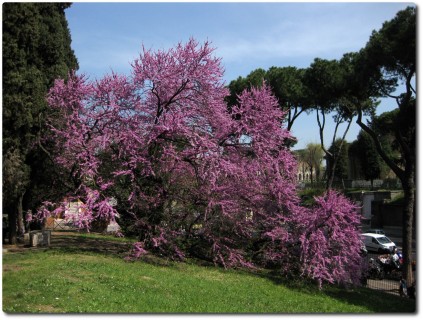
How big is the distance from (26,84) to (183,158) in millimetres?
4860

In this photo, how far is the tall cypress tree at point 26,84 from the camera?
11.8m

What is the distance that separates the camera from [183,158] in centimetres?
1275

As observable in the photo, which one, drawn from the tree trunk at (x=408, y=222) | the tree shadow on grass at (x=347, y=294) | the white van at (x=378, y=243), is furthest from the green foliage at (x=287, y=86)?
the tree shadow on grass at (x=347, y=294)

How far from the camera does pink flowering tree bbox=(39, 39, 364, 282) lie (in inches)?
484

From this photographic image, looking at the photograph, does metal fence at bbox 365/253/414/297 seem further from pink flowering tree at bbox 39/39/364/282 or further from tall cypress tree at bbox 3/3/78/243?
tall cypress tree at bbox 3/3/78/243

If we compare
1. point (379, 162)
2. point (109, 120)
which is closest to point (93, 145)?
point (109, 120)

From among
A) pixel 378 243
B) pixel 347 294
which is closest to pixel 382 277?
pixel 347 294

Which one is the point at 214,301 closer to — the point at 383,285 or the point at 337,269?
the point at 337,269

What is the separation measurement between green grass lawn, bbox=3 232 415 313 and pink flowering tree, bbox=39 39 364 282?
1145mm

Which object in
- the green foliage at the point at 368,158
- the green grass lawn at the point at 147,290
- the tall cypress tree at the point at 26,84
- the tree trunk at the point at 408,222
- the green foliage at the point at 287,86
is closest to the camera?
the green grass lawn at the point at 147,290

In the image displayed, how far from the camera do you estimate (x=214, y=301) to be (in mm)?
8156

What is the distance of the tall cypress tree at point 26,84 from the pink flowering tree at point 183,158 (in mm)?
725

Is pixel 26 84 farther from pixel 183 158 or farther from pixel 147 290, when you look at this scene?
pixel 147 290

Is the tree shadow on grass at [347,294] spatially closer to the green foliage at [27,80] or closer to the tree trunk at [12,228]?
the green foliage at [27,80]
